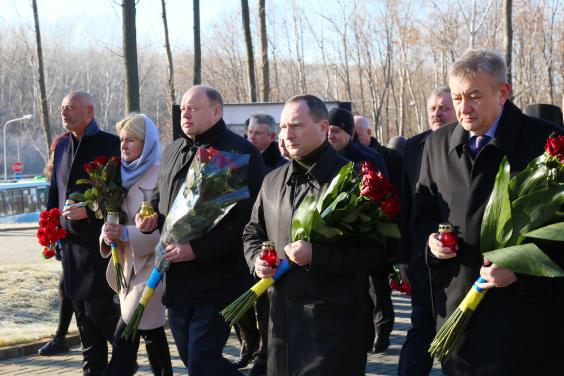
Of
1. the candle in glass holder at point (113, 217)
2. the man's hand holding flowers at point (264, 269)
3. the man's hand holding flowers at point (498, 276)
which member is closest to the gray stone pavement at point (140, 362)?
the candle in glass holder at point (113, 217)

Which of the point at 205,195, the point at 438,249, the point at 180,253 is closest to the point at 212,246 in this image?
the point at 180,253

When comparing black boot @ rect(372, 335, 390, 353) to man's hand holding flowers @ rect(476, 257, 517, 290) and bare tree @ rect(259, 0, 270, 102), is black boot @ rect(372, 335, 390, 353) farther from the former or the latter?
bare tree @ rect(259, 0, 270, 102)

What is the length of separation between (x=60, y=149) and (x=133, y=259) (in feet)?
4.66

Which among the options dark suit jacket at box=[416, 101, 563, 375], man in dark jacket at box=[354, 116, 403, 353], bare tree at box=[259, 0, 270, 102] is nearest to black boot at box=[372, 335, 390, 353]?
man in dark jacket at box=[354, 116, 403, 353]

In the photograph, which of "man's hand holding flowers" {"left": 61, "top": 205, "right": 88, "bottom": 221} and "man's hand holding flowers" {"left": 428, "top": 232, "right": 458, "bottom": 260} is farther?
"man's hand holding flowers" {"left": 61, "top": 205, "right": 88, "bottom": 221}

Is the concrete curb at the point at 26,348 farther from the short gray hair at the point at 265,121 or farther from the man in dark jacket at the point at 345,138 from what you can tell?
the man in dark jacket at the point at 345,138

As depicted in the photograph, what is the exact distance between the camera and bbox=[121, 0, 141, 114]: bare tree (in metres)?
13.7

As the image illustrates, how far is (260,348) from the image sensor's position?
768cm

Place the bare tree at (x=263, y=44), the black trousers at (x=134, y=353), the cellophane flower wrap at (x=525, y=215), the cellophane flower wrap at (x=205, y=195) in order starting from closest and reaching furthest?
1. the cellophane flower wrap at (x=525, y=215)
2. the cellophane flower wrap at (x=205, y=195)
3. the black trousers at (x=134, y=353)
4. the bare tree at (x=263, y=44)

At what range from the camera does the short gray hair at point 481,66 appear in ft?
13.5

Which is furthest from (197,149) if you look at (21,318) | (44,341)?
(21,318)

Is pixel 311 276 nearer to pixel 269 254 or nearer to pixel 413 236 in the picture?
pixel 269 254

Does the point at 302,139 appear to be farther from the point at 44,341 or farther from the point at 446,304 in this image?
the point at 44,341

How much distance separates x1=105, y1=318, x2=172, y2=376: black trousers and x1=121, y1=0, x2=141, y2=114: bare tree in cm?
764
